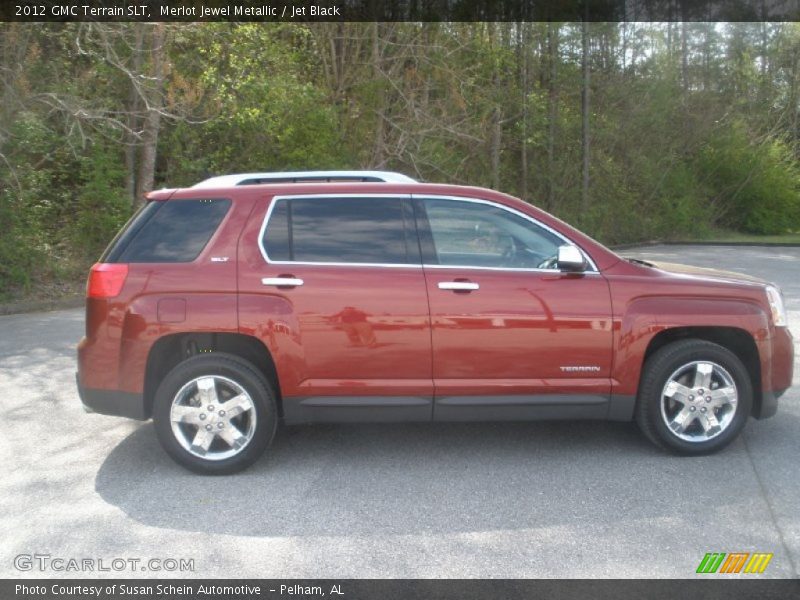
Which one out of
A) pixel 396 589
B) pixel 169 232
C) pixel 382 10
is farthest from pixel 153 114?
pixel 396 589

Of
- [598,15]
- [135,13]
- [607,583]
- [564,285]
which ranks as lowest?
[607,583]

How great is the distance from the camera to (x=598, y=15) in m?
28.1

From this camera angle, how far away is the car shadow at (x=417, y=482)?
4.70 m

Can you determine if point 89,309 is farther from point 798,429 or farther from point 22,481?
point 798,429

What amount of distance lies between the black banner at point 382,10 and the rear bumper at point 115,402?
10072 millimetres

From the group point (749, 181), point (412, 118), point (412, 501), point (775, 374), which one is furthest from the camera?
point (749, 181)

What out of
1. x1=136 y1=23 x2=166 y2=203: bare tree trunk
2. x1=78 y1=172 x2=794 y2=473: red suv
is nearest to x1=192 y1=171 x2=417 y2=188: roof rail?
x1=78 y1=172 x2=794 y2=473: red suv

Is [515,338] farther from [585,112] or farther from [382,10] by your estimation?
[585,112]

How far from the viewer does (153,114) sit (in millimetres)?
15672

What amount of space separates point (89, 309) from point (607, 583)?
11.7ft

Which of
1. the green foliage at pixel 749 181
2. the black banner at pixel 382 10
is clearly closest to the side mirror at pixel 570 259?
the black banner at pixel 382 10

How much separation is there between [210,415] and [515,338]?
1.98 metres

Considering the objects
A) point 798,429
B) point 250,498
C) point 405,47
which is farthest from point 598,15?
point 250,498

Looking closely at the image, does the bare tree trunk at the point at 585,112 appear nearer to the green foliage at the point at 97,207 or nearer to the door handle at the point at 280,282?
the green foliage at the point at 97,207
